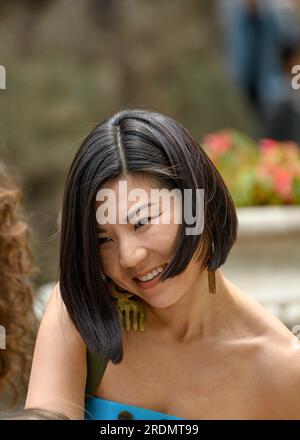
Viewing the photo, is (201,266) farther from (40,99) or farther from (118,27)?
(118,27)

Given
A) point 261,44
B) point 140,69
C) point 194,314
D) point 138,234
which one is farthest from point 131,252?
point 140,69

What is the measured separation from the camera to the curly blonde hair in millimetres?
2543

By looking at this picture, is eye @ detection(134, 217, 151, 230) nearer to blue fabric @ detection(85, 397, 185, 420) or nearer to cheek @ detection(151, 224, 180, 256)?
cheek @ detection(151, 224, 180, 256)

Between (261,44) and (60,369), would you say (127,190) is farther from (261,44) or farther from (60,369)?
(261,44)

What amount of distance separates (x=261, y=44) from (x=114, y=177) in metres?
4.98

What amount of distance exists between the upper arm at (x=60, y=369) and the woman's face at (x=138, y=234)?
225 mm

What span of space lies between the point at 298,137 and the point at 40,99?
94.4 inches

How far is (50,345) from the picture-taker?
204cm

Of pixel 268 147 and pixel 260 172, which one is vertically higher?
pixel 268 147

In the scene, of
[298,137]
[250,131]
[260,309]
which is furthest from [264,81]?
[260,309]

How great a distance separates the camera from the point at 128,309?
6.49 ft

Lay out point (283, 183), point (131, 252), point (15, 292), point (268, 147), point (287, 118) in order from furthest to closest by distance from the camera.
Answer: point (287, 118)
point (268, 147)
point (283, 183)
point (15, 292)
point (131, 252)

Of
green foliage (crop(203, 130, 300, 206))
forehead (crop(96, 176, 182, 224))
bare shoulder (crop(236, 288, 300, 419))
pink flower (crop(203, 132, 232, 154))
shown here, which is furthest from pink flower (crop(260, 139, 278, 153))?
forehead (crop(96, 176, 182, 224))

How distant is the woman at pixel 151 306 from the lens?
184 cm
